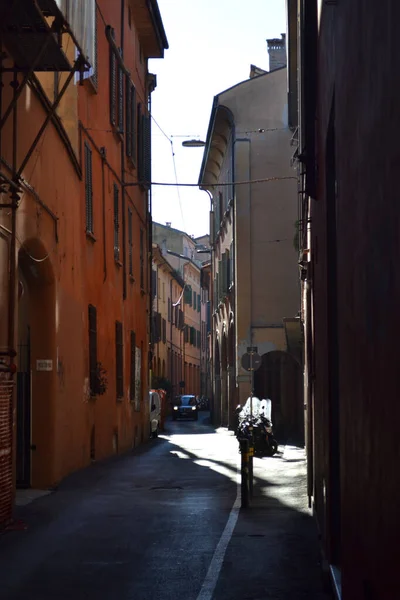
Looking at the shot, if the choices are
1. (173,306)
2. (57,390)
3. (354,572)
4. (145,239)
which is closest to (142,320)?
(145,239)

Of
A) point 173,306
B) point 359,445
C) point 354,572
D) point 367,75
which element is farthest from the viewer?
point 173,306

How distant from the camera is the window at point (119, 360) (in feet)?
88.1

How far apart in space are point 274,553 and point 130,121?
21156 millimetres

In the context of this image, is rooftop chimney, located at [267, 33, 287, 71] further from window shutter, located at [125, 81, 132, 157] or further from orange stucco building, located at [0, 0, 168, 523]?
window shutter, located at [125, 81, 132, 157]

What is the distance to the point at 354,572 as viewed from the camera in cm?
555

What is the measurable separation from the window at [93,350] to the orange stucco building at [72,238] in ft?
0.13

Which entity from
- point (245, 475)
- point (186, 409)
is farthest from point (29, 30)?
point (186, 409)

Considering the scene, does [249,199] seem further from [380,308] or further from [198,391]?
[198,391]

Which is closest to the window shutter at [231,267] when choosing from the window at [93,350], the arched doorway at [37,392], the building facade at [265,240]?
the building facade at [265,240]

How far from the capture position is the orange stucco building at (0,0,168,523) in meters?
13.6

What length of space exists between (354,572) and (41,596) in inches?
136

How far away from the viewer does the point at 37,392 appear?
676 inches

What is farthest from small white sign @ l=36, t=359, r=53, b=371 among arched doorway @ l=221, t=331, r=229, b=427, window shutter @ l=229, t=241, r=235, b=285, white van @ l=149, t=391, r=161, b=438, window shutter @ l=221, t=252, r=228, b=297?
arched doorway @ l=221, t=331, r=229, b=427

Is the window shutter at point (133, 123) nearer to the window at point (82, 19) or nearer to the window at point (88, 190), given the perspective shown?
the window at point (88, 190)
